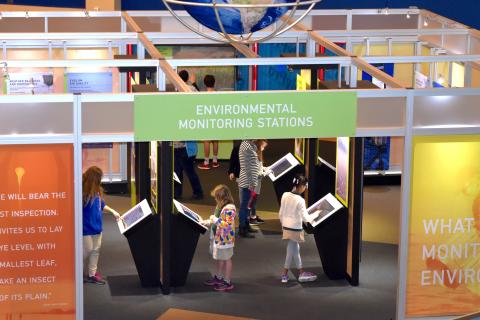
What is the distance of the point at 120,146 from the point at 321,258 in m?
3.90

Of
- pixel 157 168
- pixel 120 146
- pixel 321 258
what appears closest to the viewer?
pixel 157 168

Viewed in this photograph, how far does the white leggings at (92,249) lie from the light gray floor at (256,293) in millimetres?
165

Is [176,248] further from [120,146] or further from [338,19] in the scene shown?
[338,19]

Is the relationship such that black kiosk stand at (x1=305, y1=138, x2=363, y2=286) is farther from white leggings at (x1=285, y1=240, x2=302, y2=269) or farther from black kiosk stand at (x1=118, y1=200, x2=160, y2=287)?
black kiosk stand at (x1=118, y1=200, x2=160, y2=287)

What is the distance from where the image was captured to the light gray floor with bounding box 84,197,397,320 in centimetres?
859

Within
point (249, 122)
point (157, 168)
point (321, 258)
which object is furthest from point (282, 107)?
point (321, 258)

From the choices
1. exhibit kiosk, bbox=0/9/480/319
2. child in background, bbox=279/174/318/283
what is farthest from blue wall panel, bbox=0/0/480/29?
child in background, bbox=279/174/318/283

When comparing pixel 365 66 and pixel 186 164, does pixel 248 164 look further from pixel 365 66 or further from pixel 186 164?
pixel 365 66

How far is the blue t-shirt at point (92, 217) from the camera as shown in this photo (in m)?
8.95

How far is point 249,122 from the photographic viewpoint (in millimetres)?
7332

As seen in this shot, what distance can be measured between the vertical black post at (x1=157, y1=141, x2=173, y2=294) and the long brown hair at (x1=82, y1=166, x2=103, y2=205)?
1.81ft

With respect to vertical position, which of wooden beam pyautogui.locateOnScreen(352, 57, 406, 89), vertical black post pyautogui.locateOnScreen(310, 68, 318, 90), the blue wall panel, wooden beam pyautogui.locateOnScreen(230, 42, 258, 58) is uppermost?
the blue wall panel

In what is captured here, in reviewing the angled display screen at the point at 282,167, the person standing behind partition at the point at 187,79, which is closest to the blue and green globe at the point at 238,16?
the angled display screen at the point at 282,167

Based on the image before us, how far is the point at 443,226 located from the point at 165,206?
7.79ft
